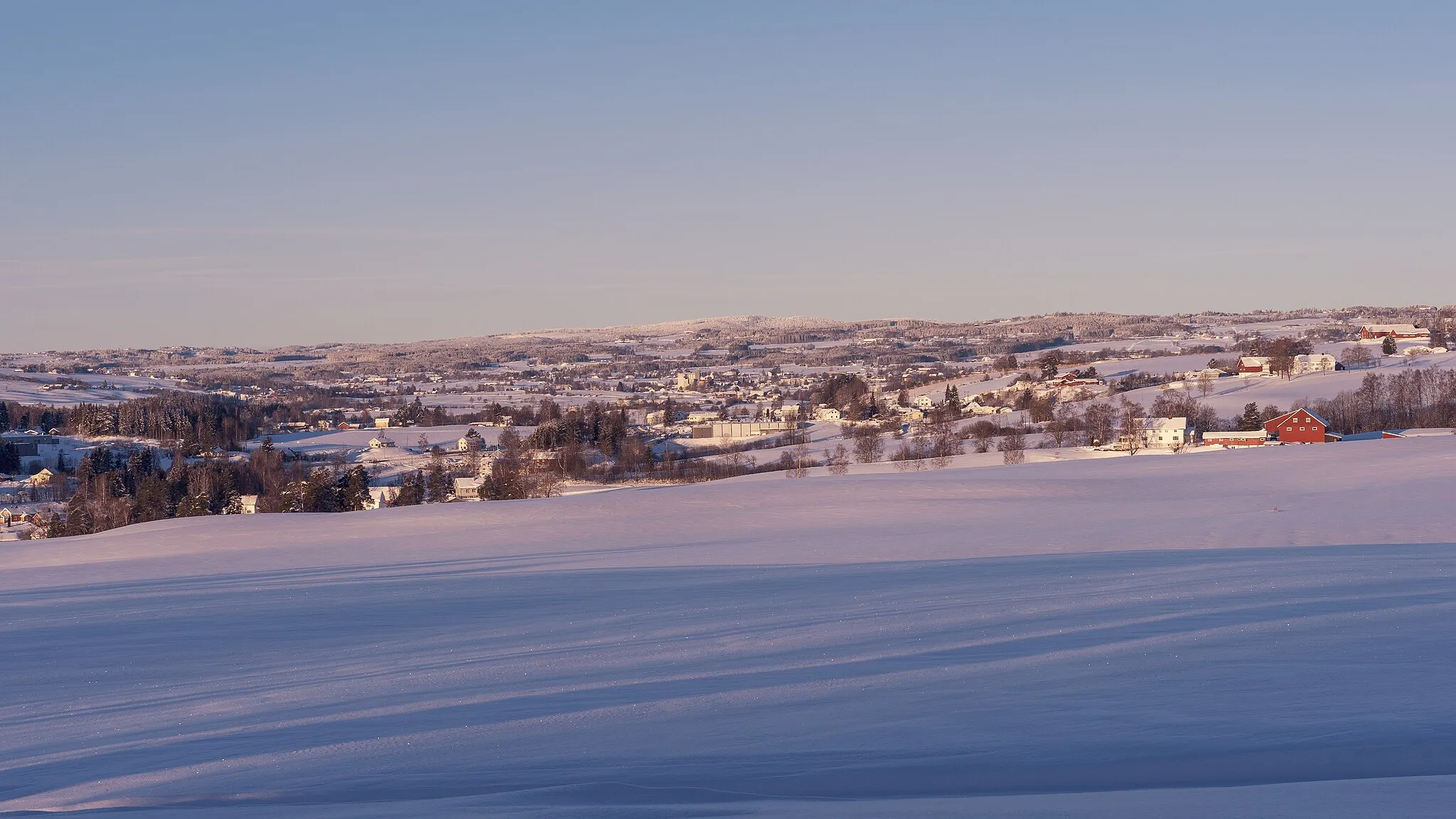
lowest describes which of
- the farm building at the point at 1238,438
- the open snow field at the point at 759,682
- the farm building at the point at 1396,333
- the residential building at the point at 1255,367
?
the farm building at the point at 1238,438

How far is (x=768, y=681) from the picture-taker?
7.18m

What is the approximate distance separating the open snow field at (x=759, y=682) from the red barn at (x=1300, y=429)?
25874mm

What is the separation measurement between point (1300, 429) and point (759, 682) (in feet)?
123

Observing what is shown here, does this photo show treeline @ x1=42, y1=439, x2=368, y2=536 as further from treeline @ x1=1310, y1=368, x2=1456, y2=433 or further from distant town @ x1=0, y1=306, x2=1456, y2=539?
treeline @ x1=1310, y1=368, x2=1456, y2=433

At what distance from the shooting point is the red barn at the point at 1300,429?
39000 millimetres

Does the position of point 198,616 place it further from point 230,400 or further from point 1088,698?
point 230,400

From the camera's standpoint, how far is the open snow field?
17.5ft

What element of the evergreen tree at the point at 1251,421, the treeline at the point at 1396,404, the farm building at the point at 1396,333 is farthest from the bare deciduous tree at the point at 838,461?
the farm building at the point at 1396,333

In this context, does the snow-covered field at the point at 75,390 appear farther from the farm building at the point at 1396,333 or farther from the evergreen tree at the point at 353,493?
the farm building at the point at 1396,333

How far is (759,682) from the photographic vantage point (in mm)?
7172

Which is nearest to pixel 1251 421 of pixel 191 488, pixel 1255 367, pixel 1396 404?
pixel 1396 404

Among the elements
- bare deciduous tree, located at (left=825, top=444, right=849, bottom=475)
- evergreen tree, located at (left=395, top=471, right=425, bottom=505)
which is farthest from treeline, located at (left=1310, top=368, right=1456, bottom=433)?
evergreen tree, located at (left=395, top=471, right=425, bottom=505)

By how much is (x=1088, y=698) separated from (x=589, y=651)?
135 inches

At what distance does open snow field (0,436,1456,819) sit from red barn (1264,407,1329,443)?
2587 cm
